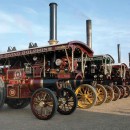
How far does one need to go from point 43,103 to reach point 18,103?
2936 mm

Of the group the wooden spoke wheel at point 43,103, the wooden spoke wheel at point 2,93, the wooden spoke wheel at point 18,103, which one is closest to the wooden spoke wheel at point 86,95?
the wooden spoke wheel at point 18,103

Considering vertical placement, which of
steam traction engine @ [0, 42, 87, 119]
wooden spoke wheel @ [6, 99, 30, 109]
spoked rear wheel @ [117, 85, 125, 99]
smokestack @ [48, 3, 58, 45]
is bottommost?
wooden spoke wheel @ [6, 99, 30, 109]

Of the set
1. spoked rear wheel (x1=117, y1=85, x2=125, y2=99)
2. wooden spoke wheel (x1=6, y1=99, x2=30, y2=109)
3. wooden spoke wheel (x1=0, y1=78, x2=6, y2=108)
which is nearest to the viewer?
wooden spoke wheel (x1=0, y1=78, x2=6, y2=108)

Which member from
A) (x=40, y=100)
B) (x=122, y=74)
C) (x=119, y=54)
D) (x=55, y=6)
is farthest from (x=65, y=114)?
(x=119, y=54)

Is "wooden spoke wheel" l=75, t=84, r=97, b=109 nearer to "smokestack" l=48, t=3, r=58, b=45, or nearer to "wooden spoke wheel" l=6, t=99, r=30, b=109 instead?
"wooden spoke wheel" l=6, t=99, r=30, b=109

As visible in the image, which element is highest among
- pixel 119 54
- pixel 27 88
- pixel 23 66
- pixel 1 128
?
pixel 119 54

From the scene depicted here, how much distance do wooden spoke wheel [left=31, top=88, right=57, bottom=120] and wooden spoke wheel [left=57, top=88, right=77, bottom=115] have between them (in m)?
0.70

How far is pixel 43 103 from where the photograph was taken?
28.2 feet

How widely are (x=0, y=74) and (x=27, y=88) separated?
1.51 m

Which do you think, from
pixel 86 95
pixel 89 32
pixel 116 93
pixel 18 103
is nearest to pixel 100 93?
pixel 86 95

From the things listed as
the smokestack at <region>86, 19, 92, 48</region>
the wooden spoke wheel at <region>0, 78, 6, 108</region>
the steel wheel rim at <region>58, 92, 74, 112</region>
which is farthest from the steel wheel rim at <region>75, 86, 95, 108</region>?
the smokestack at <region>86, 19, 92, 48</region>

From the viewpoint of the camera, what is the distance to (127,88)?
17.3m

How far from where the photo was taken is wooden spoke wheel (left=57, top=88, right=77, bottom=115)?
30.5ft

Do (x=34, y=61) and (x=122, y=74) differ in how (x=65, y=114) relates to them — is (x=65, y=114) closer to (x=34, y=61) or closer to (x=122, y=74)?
(x=34, y=61)
